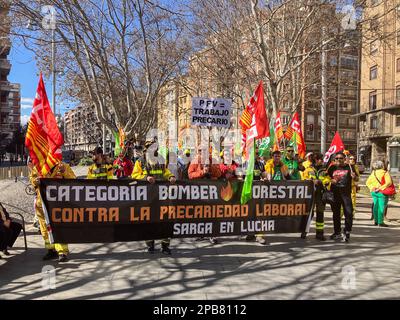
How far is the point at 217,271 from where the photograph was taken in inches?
221

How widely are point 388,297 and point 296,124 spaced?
858 cm

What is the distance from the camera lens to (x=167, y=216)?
21.1ft

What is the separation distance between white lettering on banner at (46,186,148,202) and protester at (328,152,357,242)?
12.4 ft

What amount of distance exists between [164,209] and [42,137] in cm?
224

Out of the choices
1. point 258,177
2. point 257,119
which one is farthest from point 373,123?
point 257,119

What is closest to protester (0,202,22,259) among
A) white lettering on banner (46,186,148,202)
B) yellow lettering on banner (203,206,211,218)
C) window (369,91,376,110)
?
white lettering on banner (46,186,148,202)

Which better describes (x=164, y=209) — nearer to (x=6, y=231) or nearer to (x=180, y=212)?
(x=180, y=212)

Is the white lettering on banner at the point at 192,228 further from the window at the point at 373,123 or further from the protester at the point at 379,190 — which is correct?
the window at the point at 373,123

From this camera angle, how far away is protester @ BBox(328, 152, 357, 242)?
7523 millimetres

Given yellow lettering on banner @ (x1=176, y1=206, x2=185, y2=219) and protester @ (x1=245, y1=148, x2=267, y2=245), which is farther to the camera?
protester @ (x1=245, y1=148, x2=267, y2=245)

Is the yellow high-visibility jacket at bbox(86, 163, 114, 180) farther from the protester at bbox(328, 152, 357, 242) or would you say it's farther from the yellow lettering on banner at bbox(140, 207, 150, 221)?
the protester at bbox(328, 152, 357, 242)
